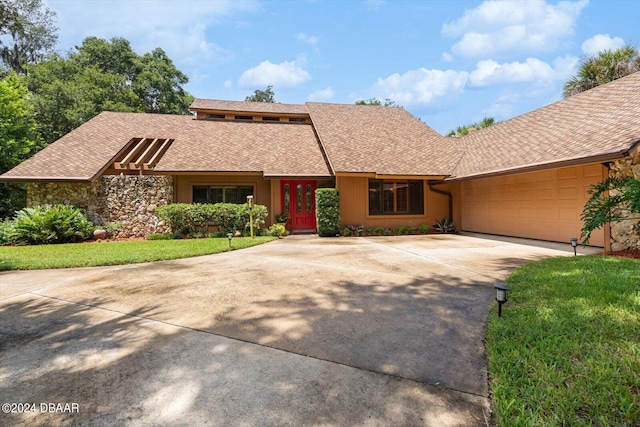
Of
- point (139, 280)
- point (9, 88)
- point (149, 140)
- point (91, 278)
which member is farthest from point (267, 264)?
point (9, 88)

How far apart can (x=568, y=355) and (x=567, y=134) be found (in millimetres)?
9860

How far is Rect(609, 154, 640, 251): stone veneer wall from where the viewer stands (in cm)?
696

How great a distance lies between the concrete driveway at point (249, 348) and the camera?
2020 millimetres

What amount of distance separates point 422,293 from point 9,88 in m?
21.9

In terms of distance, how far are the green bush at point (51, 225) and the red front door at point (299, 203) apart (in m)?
7.88

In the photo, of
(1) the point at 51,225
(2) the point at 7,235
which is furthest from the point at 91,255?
(2) the point at 7,235

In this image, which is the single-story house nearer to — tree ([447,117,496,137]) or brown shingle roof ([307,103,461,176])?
brown shingle roof ([307,103,461,176])

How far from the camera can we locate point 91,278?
18.8ft

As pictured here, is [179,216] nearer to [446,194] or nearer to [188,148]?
[188,148]

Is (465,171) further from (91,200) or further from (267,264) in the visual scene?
(91,200)

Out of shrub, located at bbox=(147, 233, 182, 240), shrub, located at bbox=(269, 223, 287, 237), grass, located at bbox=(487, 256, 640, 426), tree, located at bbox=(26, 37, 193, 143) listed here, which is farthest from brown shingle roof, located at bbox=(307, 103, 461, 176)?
tree, located at bbox=(26, 37, 193, 143)

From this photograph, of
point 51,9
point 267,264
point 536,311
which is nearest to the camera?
point 536,311

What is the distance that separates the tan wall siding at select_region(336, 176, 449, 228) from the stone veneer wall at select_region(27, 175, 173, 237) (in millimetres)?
7637

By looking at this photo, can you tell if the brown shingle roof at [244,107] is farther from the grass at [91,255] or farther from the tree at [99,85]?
the grass at [91,255]
